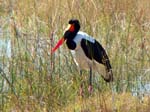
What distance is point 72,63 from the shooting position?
18.0 feet

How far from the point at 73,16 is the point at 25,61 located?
5.74ft

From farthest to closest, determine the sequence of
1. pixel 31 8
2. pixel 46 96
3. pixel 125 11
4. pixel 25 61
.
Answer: pixel 31 8 < pixel 125 11 < pixel 25 61 < pixel 46 96

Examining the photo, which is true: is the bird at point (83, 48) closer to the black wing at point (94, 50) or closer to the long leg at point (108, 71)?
the black wing at point (94, 50)

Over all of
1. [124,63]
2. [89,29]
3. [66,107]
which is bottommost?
[66,107]

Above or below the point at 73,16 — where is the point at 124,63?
below

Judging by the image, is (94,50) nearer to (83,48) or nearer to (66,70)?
(83,48)

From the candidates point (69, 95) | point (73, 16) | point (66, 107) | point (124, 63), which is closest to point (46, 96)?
point (66, 107)

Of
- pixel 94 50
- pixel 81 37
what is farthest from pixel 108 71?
pixel 81 37

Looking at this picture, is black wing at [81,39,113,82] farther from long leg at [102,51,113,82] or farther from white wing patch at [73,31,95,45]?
long leg at [102,51,113,82]

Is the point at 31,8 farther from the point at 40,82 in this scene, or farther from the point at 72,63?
the point at 40,82

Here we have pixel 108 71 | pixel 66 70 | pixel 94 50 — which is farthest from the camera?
pixel 94 50

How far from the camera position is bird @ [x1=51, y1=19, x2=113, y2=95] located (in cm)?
539

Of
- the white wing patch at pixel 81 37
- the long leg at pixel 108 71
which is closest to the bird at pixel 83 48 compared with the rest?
the white wing patch at pixel 81 37

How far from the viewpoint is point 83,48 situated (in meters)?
5.64
